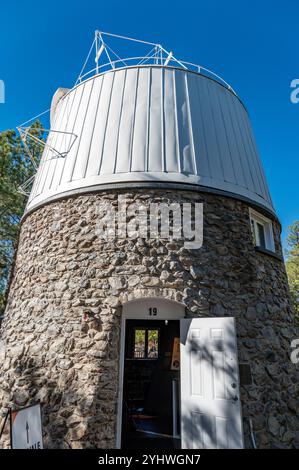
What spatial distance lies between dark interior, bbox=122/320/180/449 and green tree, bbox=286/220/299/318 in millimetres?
9759

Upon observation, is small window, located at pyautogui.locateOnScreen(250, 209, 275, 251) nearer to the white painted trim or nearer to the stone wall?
the stone wall

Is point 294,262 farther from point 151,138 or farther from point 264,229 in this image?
point 151,138

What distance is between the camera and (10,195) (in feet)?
41.3

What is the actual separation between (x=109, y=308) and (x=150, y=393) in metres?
4.66

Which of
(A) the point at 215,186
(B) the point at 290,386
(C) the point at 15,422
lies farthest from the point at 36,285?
(B) the point at 290,386

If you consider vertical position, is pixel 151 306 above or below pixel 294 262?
below

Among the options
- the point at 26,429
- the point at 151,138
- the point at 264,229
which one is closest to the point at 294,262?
the point at 264,229

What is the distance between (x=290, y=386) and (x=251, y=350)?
103 centimetres

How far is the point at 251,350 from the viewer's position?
4.94 m

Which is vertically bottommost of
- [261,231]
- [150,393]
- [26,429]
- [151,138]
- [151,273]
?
[26,429]

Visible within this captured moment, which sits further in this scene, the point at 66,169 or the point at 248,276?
the point at 66,169

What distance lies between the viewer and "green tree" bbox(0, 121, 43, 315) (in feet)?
41.5

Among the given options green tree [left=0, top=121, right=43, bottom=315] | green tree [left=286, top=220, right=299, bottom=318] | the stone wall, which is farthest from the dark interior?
green tree [left=286, top=220, right=299, bottom=318]
